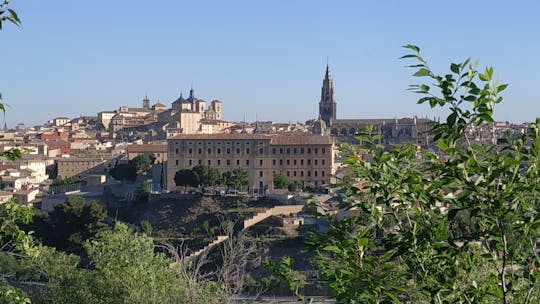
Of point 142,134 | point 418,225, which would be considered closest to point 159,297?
point 418,225

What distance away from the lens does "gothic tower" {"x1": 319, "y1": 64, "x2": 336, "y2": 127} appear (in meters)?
85.7

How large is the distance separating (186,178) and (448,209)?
39131 mm

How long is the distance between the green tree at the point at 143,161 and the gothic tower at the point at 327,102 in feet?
114

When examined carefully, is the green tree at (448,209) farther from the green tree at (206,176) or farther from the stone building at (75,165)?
the stone building at (75,165)

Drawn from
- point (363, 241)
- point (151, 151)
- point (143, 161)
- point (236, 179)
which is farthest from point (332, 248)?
point (151, 151)

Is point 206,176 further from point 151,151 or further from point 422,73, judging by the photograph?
point 422,73

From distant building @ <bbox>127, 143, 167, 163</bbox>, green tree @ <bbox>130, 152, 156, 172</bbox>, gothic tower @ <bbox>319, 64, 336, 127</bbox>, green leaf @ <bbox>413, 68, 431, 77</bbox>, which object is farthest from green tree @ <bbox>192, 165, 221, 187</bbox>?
gothic tower @ <bbox>319, 64, 336, 127</bbox>

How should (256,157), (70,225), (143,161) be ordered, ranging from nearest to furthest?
(70,225), (256,157), (143,161)

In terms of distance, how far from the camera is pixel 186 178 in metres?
42.7

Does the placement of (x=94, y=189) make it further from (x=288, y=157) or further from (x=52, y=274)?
(x=52, y=274)

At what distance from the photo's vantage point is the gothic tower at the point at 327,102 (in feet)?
281

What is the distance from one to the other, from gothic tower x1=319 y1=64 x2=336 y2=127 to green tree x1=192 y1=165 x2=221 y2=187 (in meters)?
43.8

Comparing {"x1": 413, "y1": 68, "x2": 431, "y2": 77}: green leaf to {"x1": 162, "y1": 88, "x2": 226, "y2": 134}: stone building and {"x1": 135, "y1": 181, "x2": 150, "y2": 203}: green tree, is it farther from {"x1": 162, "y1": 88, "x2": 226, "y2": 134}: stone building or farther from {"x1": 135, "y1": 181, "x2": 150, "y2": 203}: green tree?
{"x1": 162, "y1": 88, "x2": 226, "y2": 134}: stone building

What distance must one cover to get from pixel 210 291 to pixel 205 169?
99.5 ft
